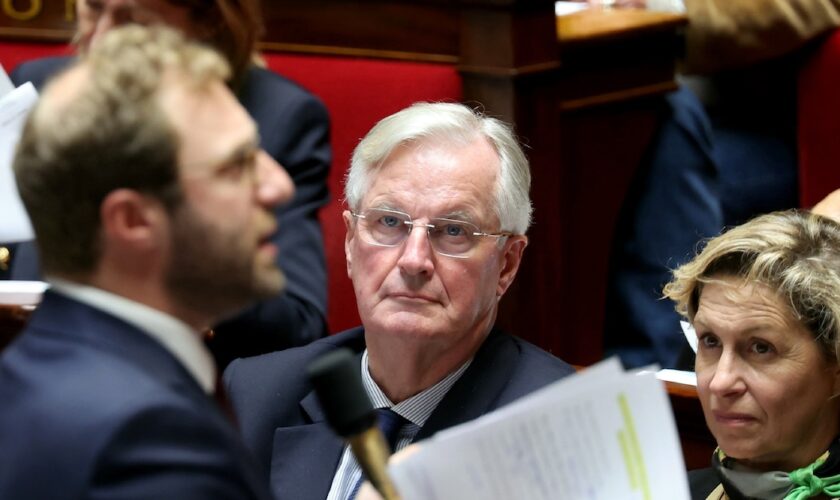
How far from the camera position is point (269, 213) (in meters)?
1.03

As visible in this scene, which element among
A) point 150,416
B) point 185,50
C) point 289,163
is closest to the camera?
point 150,416

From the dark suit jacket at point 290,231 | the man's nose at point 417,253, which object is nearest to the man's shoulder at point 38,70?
the dark suit jacket at point 290,231

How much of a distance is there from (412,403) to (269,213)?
667 mm

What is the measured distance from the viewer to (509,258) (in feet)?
5.77

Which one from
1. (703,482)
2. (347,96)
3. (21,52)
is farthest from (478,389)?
(21,52)

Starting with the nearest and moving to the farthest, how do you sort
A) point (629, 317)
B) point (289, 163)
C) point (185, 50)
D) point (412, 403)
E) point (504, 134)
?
point (185, 50) < point (412, 403) < point (504, 134) < point (289, 163) < point (629, 317)

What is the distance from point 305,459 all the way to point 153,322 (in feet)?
2.35

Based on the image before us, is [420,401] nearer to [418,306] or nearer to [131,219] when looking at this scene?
[418,306]

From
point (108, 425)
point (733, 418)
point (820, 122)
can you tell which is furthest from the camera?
point (820, 122)

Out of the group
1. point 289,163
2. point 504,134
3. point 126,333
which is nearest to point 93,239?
point 126,333

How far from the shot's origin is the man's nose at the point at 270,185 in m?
1.01

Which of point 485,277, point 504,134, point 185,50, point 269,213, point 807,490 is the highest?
point 185,50

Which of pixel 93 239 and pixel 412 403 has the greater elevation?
pixel 93 239

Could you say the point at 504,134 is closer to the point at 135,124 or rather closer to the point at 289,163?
the point at 289,163
